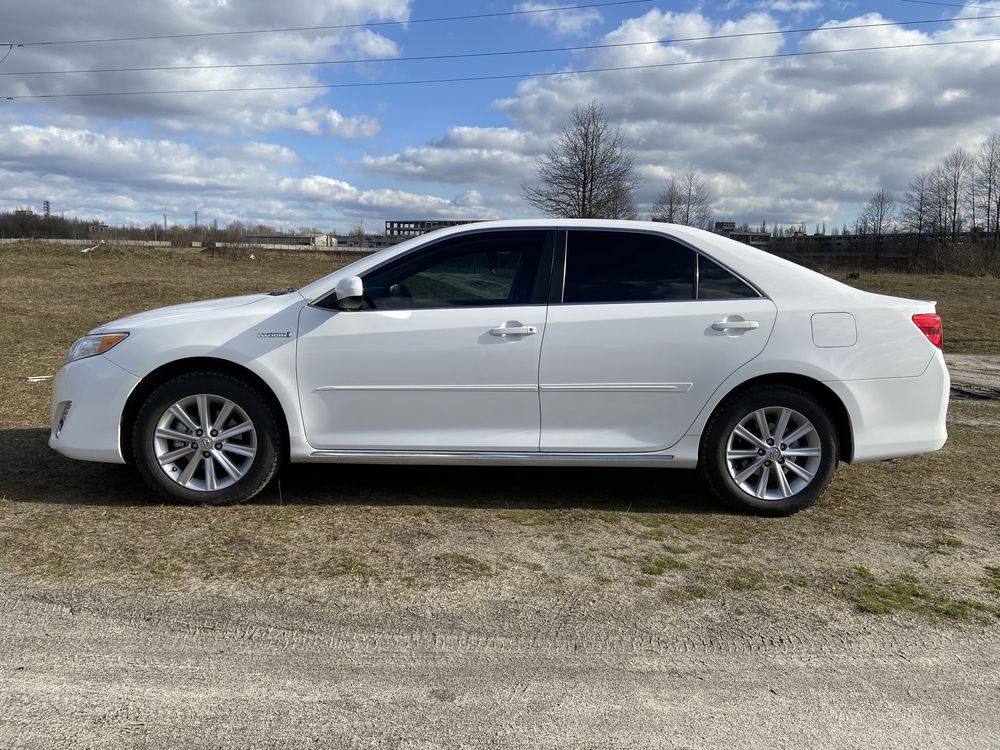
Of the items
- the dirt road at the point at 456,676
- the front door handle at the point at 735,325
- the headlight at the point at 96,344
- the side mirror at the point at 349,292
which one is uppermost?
the side mirror at the point at 349,292

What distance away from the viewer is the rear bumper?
4574 mm

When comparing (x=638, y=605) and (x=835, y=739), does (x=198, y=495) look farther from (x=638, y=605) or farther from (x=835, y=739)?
(x=835, y=739)

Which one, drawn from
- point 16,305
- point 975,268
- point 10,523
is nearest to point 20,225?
point 16,305

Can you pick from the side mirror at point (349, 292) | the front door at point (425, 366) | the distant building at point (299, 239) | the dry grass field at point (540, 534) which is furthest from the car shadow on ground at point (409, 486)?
the distant building at point (299, 239)

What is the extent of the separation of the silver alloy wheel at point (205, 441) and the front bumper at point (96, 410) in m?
0.25

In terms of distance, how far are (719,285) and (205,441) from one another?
310 cm

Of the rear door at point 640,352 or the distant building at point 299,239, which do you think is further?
the distant building at point 299,239

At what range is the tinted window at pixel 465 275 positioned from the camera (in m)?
4.64

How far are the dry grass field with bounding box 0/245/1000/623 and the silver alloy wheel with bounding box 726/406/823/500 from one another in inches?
9.0

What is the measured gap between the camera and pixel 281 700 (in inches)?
107

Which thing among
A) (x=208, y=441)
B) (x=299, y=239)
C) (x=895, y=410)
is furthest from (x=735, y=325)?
(x=299, y=239)

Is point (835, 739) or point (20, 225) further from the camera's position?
point (20, 225)

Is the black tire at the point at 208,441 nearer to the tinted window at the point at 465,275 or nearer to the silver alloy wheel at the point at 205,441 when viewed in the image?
the silver alloy wheel at the point at 205,441

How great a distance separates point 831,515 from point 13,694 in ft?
13.6
